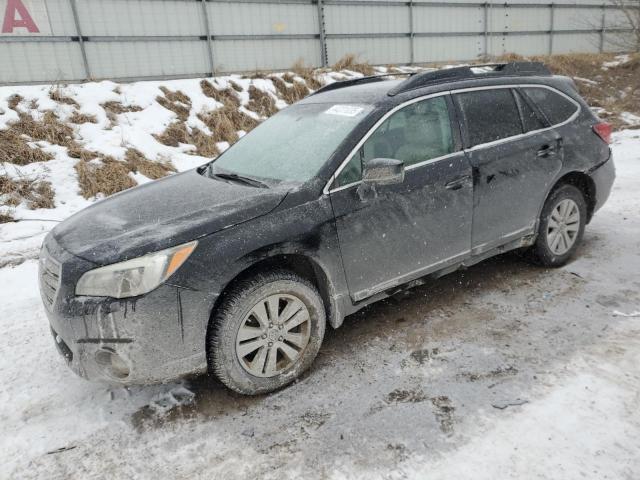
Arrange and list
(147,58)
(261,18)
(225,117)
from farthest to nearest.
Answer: (261,18)
(147,58)
(225,117)

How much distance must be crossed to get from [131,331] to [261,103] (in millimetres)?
9184

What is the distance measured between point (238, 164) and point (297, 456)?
84.0 inches

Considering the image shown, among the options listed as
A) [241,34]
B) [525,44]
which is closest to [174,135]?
[241,34]

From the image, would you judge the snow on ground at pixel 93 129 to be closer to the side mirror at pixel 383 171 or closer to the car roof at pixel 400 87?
the car roof at pixel 400 87

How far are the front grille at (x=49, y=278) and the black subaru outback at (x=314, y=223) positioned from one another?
0.7 inches

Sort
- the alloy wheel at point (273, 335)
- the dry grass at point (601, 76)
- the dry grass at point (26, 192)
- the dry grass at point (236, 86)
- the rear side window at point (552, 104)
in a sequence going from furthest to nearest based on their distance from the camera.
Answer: the dry grass at point (601, 76)
the dry grass at point (236, 86)
the dry grass at point (26, 192)
the rear side window at point (552, 104)
the alloy wheel at point (273, 335)

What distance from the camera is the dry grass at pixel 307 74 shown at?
12.1m

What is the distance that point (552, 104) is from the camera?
4.16 metres

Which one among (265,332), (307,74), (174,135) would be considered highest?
(307,74)

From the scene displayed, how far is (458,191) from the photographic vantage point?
11.4 ft

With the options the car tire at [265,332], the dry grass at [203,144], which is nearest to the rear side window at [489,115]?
the car tire at [265,332]

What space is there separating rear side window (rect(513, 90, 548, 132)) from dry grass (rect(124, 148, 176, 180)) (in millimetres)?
5748

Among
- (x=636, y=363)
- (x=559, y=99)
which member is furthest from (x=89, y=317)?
(x=559, y=99)

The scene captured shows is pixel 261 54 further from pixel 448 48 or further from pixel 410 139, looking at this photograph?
pixel 410 139
